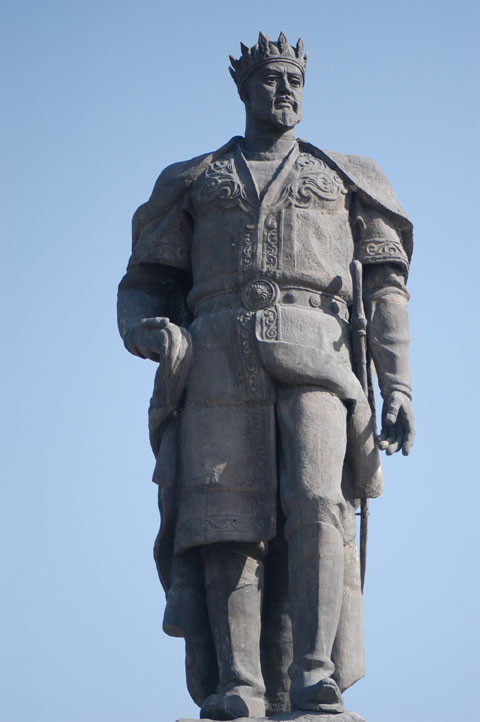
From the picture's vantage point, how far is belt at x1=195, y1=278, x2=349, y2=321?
40.2ft

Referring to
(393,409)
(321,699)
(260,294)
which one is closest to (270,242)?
(260,294)

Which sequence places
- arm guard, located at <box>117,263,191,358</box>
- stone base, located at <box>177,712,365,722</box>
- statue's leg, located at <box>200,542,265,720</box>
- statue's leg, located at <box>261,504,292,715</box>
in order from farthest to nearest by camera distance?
arm guard, located at <box>117,263,191,358</box> < statue's leg, located at <box>261,504,292,715</box> < statue's leg, located at <box>200,542,265,720</box> < stone base, located at <box>177,712,365,722</box>

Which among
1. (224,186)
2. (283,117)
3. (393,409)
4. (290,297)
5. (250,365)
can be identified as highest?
(283,117)

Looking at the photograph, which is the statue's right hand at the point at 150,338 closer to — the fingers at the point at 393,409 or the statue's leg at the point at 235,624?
the statue's leg at the point at 235,624

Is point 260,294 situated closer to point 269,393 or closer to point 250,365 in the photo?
point 250,365

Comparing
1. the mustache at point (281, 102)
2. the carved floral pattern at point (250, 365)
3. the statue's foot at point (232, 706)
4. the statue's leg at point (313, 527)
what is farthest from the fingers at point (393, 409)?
the mustache at point (281, 102)

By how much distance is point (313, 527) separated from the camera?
38.2 feet

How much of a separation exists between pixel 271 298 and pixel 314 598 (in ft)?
7.47

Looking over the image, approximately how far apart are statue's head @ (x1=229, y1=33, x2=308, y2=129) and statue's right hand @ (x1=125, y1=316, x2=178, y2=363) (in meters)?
1.86

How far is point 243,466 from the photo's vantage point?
39.4ft

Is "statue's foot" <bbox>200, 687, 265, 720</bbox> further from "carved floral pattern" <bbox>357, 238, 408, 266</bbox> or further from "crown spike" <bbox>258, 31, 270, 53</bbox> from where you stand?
"crown spike" <bbox>258, 31, 270, 53</bbox>

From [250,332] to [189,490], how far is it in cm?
125

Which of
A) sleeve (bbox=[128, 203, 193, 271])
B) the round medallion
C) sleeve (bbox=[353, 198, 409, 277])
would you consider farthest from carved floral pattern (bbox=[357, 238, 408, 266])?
sleeve (bbox=[128, 203, 193, 271])

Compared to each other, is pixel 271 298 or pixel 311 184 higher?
pixel 311 184
